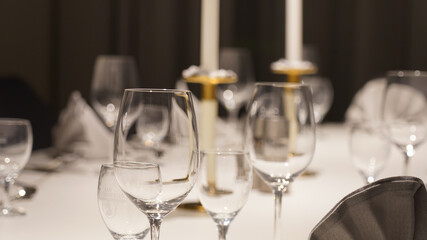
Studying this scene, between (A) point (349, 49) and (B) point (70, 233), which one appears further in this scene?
(A) point (349, 49)

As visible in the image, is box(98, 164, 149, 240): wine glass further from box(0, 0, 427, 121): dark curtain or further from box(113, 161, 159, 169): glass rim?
box(0, 0, 427, 121): dark curtain

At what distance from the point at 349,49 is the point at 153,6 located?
6.29 feet

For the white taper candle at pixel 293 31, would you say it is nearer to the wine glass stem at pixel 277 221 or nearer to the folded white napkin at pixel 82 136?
the folded white napkin at pixel 82 136

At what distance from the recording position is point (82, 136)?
1.99 m

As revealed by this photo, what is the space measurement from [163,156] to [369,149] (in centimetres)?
77

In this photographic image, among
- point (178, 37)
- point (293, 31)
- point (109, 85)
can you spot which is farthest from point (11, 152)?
point (178, 37)

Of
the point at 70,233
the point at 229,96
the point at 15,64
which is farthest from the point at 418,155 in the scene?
the point at 15,64

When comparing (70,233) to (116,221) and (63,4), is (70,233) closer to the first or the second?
(116,221)

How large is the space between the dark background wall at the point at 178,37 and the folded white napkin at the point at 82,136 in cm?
162

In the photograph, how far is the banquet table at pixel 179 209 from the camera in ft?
4.01

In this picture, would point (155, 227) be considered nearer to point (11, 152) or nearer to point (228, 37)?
point (11, 152)

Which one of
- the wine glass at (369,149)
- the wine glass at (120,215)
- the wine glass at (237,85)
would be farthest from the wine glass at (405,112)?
the wine glass at (237,85)

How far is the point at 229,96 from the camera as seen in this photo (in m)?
2.60

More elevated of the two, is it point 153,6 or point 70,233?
point 153,6
